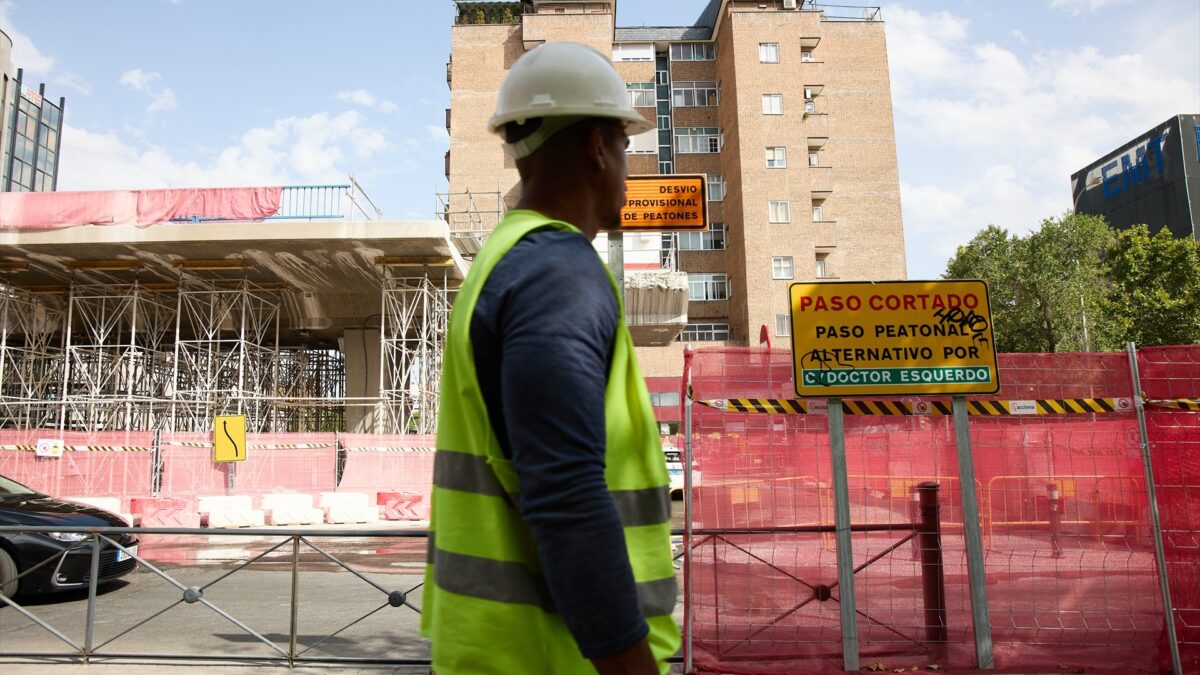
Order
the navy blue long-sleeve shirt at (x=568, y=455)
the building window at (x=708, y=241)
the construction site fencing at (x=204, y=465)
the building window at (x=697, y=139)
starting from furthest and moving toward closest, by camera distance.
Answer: the building window at (x=697, y=139), the building window at (x=708, y=241), the construction site fencing at (x=204, y=465), the navy blue long-sleeve shirt at (x=568, y=455)

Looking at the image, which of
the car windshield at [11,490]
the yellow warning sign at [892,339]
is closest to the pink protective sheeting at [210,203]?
the car windshield at [11,490]

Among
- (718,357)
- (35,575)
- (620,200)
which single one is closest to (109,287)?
(35,575)

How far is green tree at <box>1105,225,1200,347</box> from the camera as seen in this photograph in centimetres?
3594

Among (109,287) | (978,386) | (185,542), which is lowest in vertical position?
(185,542)

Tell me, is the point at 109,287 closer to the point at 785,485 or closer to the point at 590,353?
the point at 785,485

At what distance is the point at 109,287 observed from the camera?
26.3 m

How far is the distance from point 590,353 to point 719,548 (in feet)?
15.5

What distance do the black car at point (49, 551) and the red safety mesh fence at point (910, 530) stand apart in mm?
5963

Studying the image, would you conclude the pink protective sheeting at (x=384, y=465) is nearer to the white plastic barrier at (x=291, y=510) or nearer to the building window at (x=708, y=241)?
the white plastic barrier at (x=291, y=510)

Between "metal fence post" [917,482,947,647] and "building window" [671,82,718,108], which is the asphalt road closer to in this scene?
"metal fence post" [917,482,947,647]

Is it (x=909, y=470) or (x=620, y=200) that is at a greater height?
(x=620, y=200)

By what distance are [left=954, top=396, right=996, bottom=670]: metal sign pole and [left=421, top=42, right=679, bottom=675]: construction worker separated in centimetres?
475

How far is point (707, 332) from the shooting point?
46.6m

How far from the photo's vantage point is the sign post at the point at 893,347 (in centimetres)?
549
